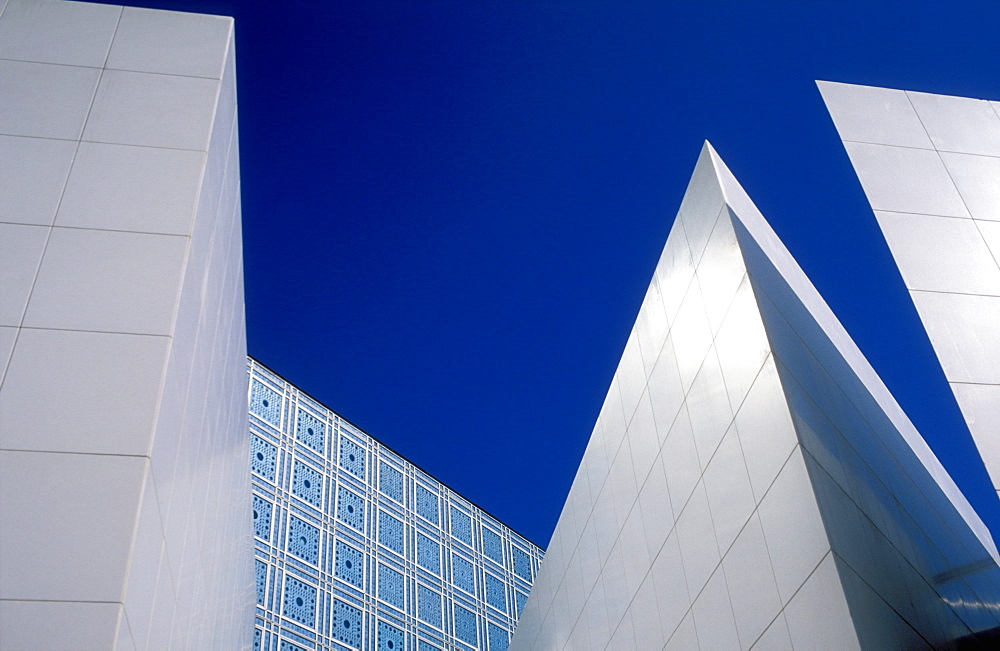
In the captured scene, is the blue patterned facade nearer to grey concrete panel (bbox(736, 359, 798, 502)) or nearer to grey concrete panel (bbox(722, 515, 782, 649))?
grey concrete panel (bbox(722, 515, 782, 649))

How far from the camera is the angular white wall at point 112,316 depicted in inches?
173

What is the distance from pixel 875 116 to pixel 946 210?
1.53m

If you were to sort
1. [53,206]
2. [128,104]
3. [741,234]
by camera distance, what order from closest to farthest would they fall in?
[53,206] < [128,104] < [741,234]

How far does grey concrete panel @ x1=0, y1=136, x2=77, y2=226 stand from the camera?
5.70m

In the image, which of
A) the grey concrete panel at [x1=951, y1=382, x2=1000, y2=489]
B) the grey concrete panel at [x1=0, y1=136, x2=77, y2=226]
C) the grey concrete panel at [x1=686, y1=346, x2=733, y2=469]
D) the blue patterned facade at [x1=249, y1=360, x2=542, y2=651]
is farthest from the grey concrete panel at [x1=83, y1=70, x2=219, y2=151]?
the blue patterned facade at [x1=249, y1=360, x2=542, y2=651]

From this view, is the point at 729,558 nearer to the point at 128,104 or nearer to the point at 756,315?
the point at 756,315

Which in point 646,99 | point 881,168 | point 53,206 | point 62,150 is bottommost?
point 53,206

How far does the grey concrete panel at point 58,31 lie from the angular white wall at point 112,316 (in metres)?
0.01

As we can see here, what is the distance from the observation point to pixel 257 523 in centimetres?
2502

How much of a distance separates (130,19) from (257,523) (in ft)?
65.2

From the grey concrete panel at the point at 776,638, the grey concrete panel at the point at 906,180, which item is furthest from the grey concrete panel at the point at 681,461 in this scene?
the grey concrete panel at the point at 906,180

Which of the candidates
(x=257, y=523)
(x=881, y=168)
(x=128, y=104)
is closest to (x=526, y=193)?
(x=257, y=523)

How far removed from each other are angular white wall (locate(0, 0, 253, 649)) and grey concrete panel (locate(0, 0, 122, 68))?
0.01 meters

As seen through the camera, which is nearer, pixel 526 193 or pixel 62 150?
pixel 62 150
